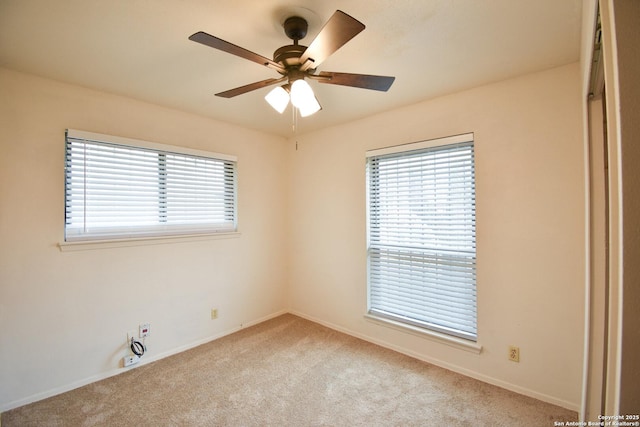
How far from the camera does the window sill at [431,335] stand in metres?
2.30

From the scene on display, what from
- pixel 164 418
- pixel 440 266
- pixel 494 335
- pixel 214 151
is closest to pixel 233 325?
pixel 164 418

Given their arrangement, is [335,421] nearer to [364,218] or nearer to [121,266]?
[364,218]

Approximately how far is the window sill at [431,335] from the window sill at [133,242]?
192 cm

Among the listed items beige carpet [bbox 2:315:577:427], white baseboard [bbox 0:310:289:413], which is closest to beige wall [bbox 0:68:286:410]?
white baseboard [bbox 0:310:289:413]

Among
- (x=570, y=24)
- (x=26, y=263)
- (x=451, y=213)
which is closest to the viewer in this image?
(x=570, y=24)

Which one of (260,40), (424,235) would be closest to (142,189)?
(260,40)

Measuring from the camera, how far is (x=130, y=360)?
2.44 metres

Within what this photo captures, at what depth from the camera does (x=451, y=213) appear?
2.43 meters

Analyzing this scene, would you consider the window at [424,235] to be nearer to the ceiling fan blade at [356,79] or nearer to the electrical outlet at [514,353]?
the electrical outlet at [514,353]

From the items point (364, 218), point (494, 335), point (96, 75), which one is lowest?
point (494, 335)

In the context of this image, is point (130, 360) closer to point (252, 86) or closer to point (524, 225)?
point (252, 86)

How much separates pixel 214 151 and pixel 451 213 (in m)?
2.54

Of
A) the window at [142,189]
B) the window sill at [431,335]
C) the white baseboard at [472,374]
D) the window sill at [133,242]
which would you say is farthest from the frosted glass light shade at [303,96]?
the white baseboard at [472,374]

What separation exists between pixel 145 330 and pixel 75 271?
79cm
